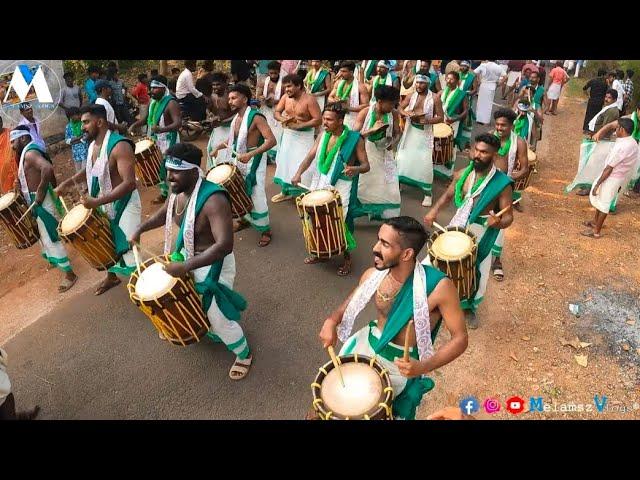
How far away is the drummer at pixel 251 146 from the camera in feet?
19.4

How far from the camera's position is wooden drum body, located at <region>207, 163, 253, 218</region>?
5582 mm

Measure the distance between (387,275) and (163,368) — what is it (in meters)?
2.43

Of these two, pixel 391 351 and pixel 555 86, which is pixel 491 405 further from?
pixel 555 86

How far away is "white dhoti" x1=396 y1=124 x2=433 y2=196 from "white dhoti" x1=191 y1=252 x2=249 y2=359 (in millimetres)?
4228

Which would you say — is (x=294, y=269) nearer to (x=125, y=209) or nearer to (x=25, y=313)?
(x=125, y=209)

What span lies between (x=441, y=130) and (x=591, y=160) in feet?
8.24

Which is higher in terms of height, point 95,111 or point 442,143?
point 95,111

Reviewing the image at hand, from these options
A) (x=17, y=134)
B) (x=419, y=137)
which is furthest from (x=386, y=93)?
(x=17, y=134)

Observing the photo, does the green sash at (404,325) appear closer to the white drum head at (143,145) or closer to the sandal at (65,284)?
the sandal at (65,284)

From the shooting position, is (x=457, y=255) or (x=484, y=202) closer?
(x=457, y=255)

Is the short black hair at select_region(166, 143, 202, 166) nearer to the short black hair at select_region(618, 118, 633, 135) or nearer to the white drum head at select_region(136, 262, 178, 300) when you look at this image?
the white drum head at select_region(136, 262, 178, 300)

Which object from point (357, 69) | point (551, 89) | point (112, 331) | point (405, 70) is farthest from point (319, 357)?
point (551, 89)

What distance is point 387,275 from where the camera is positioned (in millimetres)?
3223

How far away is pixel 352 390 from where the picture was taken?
2.68 meters
